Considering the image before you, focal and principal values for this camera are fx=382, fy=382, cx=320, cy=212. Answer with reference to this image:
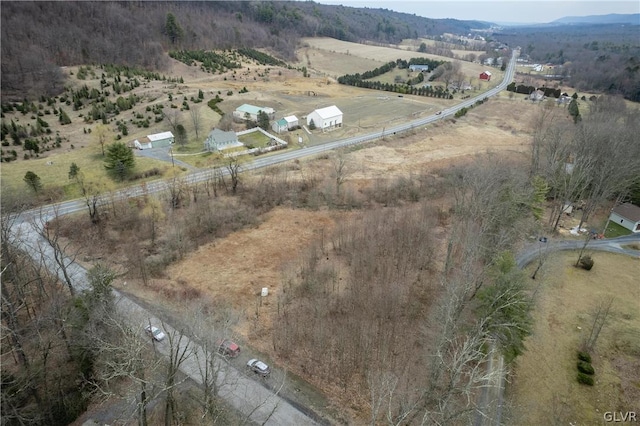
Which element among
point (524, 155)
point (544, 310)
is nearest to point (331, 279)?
point (544, 310)

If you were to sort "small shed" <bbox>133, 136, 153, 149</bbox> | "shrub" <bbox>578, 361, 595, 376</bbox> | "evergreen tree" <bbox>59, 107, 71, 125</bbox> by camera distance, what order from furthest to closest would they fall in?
"evergreen tree" <bbox>59, 107, 71, 125</bbox> < "small shed" <bbox>133, 136, 153, 149</bbox> < "shrub" <bbox>578, 361, 595, 376</bbox>

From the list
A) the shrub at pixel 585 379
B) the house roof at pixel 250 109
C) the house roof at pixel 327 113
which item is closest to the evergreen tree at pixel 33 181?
the house roof at pixel 250 109

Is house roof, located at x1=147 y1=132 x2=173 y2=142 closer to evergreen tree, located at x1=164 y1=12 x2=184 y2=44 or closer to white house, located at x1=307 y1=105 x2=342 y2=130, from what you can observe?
white house, located at x1=307 y1=105 x2=342 y2=130

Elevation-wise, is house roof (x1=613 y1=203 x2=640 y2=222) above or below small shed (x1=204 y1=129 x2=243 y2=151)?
below

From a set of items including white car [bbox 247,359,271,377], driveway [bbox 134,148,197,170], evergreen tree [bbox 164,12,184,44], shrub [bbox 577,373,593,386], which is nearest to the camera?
white car [bbox 247,359,271,377]

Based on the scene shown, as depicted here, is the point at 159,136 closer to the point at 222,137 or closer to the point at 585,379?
the point at 222,137

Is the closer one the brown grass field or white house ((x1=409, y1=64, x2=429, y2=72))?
the brown grass field

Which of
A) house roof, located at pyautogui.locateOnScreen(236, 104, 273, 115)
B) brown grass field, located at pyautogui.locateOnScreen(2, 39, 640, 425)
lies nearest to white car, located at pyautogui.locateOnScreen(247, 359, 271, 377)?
brown grass field, located at pyautogui.locateOnScreen(2, 39, 640, 425)

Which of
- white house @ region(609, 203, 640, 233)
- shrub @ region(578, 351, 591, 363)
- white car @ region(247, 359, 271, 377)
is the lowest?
shrub @ region(578, 351, 591, 363)
